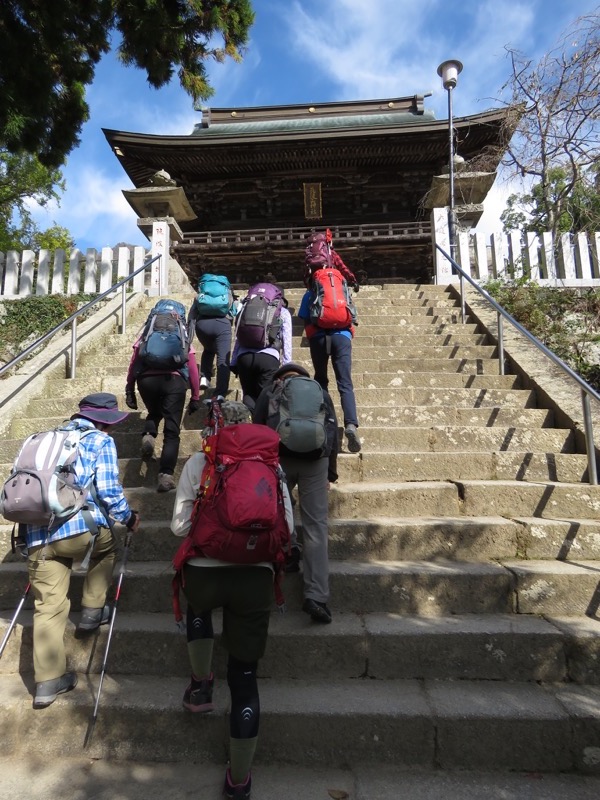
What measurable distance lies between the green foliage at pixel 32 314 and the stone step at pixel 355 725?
8.35 meters

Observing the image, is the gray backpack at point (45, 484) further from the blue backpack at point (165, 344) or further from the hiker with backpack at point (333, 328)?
the hiker with backpack at point (333, 328)

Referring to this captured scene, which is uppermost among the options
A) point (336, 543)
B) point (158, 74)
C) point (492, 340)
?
point (158, 74)

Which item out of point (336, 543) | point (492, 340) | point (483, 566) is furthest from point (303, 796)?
point (492, 340)

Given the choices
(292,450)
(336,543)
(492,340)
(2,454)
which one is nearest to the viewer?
(292,450)

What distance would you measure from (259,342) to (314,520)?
1.60 metres

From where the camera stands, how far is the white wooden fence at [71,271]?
383 inches

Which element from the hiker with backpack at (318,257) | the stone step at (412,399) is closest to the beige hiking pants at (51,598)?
the stone step at (412,399)

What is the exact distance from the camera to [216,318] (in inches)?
171

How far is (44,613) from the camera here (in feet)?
7.85

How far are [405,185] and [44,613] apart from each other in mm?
12803

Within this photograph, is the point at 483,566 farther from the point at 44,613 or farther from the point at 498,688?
the point at 44,613

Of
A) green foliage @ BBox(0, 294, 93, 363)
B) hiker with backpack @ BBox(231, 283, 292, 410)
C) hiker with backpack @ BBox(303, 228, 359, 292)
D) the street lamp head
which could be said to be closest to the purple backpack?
hiker with backpack @ BBox(231, 283, 292, 410)

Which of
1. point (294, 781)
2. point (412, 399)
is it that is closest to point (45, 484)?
point (294, 781)

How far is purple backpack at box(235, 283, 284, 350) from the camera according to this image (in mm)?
3707
